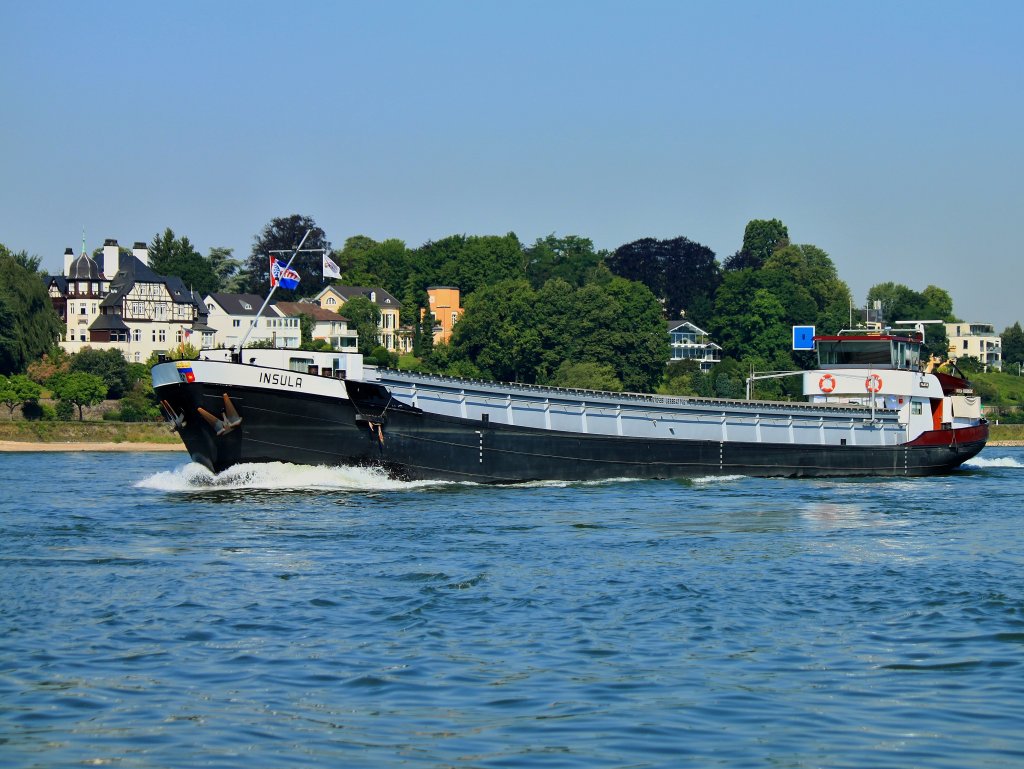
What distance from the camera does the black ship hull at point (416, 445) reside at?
40469 mm

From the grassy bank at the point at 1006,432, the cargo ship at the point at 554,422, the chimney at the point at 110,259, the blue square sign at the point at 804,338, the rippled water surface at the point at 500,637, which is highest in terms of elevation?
the chimney at the point at 110,259

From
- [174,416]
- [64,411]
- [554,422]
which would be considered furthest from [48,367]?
[554,422]

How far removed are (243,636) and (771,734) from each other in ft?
28.5

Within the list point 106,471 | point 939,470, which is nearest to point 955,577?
point 939,470

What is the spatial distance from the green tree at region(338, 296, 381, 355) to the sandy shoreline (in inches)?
2389

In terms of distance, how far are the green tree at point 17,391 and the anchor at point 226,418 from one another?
2552 inches

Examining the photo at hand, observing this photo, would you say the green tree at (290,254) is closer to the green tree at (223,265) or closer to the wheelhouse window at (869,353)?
the green tree at (223,265)

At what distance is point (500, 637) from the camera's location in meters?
20.4

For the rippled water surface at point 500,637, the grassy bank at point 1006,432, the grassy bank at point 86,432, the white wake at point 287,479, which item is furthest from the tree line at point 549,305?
the rippled water surface at point 500,637

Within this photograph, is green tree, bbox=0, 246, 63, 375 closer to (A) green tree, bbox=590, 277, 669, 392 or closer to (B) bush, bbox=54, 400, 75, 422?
(B) bush, bbox=54, 400, 75, 422

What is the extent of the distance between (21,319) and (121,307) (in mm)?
25884

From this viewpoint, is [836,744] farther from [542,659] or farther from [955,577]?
[955,577]

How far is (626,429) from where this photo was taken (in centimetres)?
4978

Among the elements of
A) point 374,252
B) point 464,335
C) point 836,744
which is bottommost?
point 836,744
